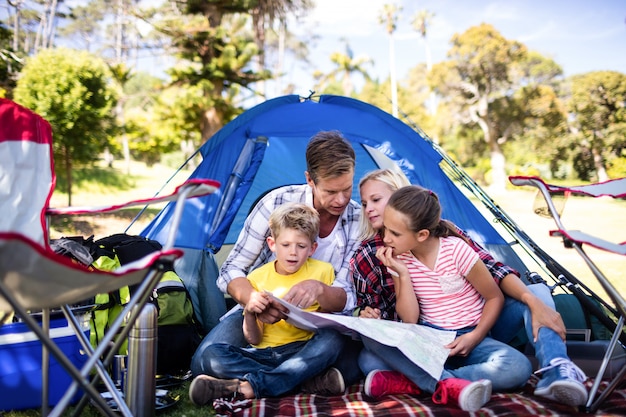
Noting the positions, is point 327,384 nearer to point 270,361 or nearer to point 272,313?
point 270,361

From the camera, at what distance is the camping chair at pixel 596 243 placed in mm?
1600

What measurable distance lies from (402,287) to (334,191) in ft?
1.53

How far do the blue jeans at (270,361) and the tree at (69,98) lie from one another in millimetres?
6716

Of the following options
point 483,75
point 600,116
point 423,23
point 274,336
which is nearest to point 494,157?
point 483,75

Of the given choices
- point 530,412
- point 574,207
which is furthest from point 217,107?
point 530,412

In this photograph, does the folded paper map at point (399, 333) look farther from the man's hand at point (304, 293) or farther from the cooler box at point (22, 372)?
the cooler box at point (22, 372)

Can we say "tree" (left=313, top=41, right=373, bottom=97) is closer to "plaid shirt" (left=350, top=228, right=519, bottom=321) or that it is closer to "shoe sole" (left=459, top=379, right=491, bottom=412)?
"plaid shirt" (left=350, top=228, right=519, bottom=321)

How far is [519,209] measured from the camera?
35.3ft

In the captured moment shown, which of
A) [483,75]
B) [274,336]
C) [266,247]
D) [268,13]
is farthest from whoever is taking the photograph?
[483,75]

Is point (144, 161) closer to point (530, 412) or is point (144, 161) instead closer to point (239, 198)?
point (239, 198)

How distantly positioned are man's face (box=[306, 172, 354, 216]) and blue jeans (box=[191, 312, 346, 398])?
0.52m

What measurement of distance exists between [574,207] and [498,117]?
31.2 ft

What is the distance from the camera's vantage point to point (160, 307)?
2.46 meters

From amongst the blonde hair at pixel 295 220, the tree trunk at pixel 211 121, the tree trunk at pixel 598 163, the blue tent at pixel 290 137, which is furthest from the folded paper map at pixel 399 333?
the tree trunk at pixel 598 163
